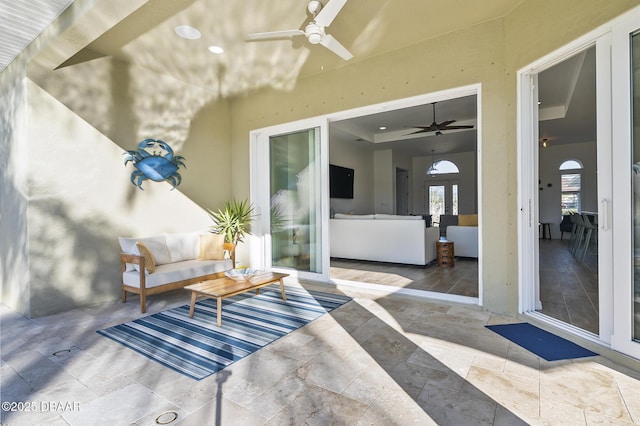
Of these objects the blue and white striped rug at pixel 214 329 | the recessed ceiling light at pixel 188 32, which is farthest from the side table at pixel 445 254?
the recessed ceiling light at pixel 188 32

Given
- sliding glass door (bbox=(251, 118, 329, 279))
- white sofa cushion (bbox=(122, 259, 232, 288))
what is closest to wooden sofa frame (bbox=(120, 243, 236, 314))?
white sofa cushion (bbox=(122, 259, 232, 288))

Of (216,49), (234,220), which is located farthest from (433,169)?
(216,49)

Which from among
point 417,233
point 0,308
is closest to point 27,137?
point 0,308

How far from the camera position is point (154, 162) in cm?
453

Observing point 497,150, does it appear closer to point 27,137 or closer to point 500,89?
point 500,89

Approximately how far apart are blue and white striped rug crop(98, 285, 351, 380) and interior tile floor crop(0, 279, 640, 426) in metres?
0.11

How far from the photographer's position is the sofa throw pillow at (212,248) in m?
4.59

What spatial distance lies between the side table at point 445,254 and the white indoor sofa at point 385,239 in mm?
193

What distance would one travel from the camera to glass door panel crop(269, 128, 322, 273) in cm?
492

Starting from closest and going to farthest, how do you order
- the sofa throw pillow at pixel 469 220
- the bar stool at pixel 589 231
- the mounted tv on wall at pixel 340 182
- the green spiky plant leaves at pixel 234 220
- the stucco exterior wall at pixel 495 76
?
the stucco exterior wall at pixel 495 76
the green spiky plant leaves at pixel 234 220
the bar stool at pixel 589 231
the sofa throw pillow at pixel 469 220
the mounted tv on wall at pixel 340 182

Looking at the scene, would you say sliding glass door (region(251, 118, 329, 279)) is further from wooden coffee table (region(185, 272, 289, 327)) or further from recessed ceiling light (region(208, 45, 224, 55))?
recessed ceiling light (region(208, 45, 224, 55))

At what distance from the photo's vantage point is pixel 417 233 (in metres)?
5.87

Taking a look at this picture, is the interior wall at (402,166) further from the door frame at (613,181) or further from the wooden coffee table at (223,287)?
the door frame at (613,181)

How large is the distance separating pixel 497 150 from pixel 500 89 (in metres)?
0.60
